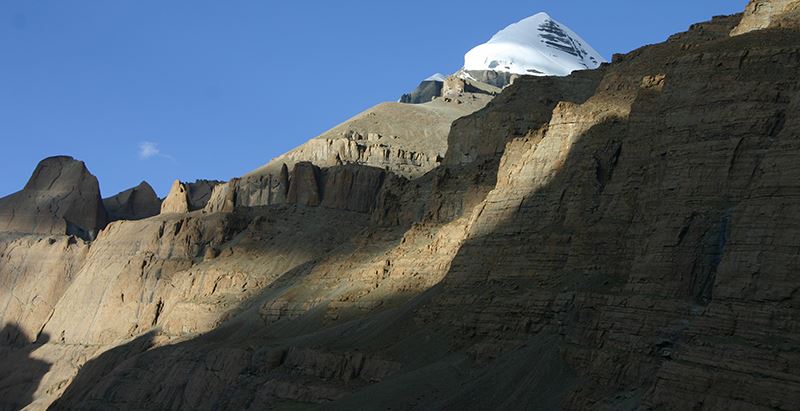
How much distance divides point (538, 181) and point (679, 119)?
1758 centimetres

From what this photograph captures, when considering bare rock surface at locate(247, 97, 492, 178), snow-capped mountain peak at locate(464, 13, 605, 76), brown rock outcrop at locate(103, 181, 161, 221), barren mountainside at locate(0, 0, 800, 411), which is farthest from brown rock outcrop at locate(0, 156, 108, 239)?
snow-capped mountain peak at locate(464, 13, 605, 76)

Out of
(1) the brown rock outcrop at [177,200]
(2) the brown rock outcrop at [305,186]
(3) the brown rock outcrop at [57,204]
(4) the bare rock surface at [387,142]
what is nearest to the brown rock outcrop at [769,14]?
(2) the brown rock outcrop at [305,186]

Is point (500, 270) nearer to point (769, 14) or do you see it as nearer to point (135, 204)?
point (769, 14)

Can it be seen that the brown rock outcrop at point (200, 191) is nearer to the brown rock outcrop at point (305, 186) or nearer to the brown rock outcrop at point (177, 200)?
the brown rock outcrop at point (177, 200)

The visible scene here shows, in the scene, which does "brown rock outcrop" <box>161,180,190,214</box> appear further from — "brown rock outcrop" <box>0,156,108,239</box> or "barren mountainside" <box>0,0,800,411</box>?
"brown rock outcrop" <box>0,156,108,239</box>

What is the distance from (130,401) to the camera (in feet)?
308

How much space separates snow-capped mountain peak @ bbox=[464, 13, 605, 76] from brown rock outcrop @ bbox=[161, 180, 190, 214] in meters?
55.3

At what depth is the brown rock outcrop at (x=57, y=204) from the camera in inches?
6053

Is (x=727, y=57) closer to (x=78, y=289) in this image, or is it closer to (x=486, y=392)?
(x=486, y=392)

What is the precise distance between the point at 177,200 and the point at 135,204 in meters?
26.2

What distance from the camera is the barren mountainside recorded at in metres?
39.8

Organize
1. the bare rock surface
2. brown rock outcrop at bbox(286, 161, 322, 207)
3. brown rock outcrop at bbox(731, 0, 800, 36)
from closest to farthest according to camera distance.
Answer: brown rock outcrop at bbox(731, 0, 800, 36) < brown rock outcrop at bbox(286, 161, 322, 207) < the bare rock surface

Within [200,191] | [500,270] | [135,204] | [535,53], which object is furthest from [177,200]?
[500,270]

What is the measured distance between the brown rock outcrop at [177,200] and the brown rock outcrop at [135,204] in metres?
21.0
